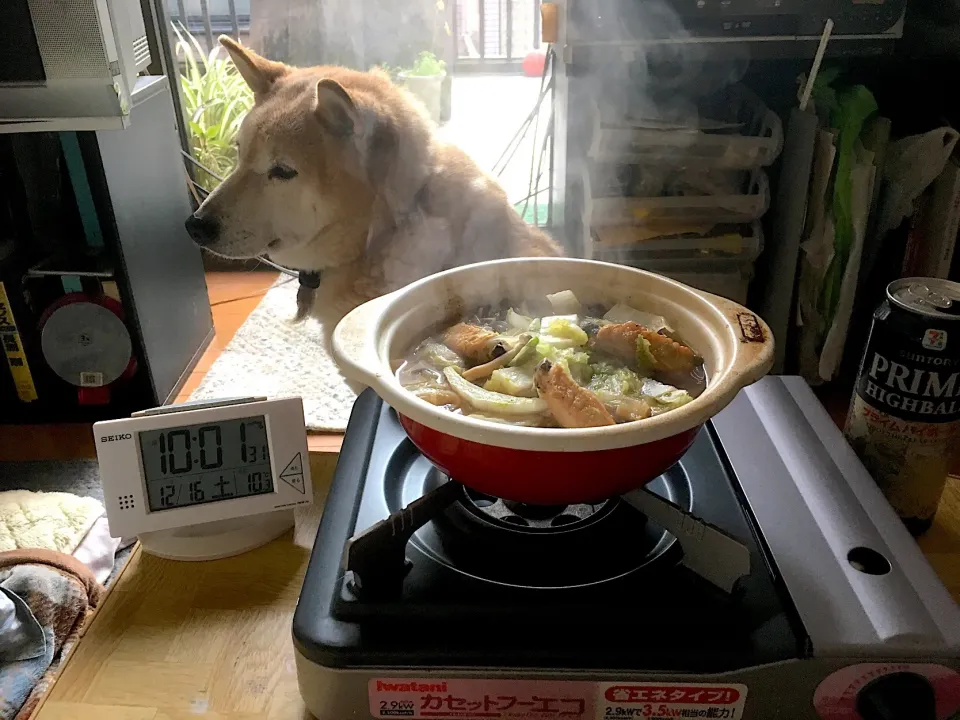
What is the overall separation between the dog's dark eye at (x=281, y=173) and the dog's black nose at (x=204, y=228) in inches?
4.2

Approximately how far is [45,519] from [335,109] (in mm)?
692

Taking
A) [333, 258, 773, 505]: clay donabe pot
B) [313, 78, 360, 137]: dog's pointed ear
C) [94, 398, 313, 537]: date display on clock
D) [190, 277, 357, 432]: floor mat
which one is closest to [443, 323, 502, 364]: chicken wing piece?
[333, 258, 773, 505]: clay donabe pot

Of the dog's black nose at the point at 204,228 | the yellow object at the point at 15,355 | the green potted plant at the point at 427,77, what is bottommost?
the yellow object at the point at 15,355

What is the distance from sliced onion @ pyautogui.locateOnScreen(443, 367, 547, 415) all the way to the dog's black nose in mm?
640

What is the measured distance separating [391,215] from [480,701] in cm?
72

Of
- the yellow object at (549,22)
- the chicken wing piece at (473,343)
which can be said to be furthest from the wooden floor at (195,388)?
the yellow object at (549,22)

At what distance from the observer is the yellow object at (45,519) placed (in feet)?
3.41

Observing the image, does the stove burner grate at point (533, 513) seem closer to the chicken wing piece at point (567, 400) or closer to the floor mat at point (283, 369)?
the chicken wing piece at point (567, 400)

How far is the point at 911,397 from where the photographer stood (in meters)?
0.68

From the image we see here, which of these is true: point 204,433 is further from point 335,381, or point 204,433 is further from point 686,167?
point 686,167

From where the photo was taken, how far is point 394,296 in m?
0.63

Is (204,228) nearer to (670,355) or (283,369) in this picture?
(283,369)

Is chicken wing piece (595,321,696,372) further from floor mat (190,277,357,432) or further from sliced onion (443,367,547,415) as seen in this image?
floor mat (190,277,357,432)

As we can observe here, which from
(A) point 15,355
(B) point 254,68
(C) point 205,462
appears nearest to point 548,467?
(C) point 205,462
